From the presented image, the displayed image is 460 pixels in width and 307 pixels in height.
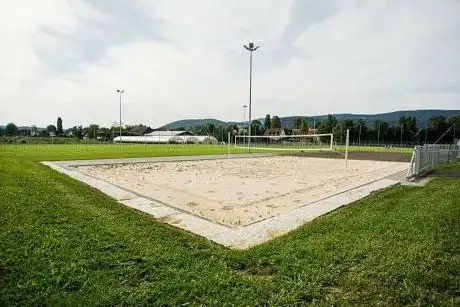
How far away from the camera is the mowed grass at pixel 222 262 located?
10.3 ft

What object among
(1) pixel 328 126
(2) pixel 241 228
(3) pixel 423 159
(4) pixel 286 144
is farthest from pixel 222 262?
(1) pixel 328 126

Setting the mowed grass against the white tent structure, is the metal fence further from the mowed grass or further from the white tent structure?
the white tent structure

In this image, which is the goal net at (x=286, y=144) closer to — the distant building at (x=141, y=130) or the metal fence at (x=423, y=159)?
A: the metal fence at (x=423, y=159)

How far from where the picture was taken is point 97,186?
32.7ft

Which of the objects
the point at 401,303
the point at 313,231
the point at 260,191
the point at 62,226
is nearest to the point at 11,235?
the point at 62,226

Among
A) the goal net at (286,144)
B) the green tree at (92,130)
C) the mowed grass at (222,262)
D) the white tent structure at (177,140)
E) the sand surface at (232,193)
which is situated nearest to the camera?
the mowed grass at (222,262)

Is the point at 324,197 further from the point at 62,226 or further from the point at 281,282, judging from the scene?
the point at 62,226

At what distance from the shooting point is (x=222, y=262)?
4.00 metres

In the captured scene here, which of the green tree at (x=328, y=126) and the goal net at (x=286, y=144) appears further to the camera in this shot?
the green tree at (x=328, y=126)

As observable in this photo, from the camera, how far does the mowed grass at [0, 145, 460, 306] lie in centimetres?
314

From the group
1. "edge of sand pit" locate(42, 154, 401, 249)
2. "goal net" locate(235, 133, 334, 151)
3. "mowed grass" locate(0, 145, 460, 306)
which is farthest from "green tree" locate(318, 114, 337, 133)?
"mowed grass" locate(0, 145, 460, 306)

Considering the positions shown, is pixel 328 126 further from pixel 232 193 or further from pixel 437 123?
pixel 232 193

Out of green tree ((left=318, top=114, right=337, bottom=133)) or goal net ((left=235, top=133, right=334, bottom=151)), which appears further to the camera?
green tree ((left=318, top=114, right=337, bottom=133))

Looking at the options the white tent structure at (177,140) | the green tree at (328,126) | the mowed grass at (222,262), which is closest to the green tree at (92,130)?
the white tent structure at (177,140)
